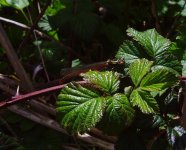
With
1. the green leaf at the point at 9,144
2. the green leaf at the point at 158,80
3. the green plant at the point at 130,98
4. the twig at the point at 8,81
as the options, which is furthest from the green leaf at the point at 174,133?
the twig at the point at 8,81

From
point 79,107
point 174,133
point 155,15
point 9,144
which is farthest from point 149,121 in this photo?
point 155,15

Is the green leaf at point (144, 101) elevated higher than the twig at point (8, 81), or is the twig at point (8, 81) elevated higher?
the green leaf at point (144, 101)

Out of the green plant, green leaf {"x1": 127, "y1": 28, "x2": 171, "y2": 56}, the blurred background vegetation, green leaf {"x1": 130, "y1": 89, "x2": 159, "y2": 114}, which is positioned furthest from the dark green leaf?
the blurred background vegetation

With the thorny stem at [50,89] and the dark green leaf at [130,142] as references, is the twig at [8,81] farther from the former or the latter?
the dark green leaf at [130,142]

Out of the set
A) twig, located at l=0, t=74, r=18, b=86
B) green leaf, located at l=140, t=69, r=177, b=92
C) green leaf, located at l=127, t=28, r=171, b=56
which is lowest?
twig, located at l=0, t=74, r=18, b=86

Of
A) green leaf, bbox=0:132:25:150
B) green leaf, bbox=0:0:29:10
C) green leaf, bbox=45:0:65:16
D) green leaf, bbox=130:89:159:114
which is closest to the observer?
green leaf, bbox=130:89:159:114

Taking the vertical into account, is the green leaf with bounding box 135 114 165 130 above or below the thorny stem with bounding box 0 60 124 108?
below

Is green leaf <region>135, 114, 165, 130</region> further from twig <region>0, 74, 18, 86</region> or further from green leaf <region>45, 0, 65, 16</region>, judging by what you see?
green leaf <region>45, 0, 65, 16</region>

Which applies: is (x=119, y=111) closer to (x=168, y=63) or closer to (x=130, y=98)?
(x=130, y=98)
